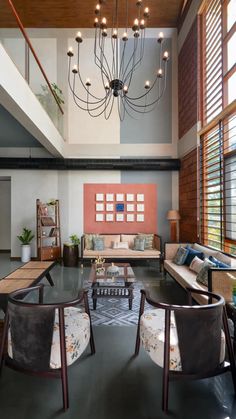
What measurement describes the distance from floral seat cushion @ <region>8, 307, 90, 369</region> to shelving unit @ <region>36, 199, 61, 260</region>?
4.33 meters

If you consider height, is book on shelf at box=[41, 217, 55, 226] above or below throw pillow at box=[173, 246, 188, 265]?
above

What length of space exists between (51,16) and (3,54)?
499 cm

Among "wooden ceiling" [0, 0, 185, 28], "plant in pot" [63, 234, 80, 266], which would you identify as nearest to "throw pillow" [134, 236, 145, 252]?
"plant in pot" [63, 234, 80, 266]

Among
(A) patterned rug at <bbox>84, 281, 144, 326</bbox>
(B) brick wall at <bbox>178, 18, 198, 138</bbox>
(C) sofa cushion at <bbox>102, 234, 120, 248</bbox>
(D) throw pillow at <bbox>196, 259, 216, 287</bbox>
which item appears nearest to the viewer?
(A) patterned rug at <bbox>84, 281, 144, 326</bbox>

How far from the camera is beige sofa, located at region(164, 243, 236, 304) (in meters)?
2.78

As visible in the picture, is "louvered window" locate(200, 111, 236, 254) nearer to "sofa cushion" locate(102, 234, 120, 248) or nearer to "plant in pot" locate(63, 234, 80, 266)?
"sofa cushion" locate(102, 234, 120, 248)

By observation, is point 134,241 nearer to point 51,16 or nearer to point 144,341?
point 144,341

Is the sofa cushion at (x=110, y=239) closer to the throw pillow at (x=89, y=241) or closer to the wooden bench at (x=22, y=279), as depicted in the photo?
the throw pillow at (x=89, y=241)

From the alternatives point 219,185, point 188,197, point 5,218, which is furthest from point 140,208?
point 5,218

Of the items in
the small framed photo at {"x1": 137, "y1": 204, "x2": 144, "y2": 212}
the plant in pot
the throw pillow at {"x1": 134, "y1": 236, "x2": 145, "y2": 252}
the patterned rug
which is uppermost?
the small framed photo at {"x1": 137, "y1": 204, "x2": 144, "y2": 212}

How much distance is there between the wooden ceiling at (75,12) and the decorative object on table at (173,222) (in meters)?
5.37

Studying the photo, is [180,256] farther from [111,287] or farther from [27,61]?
[27,61]

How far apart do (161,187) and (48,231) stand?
349cm

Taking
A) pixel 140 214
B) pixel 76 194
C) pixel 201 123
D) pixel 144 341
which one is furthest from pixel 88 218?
pixel 144 341
